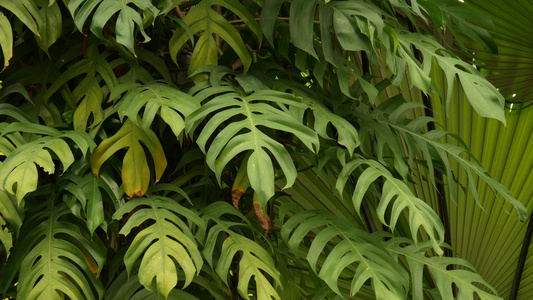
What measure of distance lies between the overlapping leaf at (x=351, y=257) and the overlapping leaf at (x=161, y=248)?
0.54 feet

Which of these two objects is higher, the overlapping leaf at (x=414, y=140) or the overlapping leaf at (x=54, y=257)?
the overlapping leaf at (x=414, y=140)

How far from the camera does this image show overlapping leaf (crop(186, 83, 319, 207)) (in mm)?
860

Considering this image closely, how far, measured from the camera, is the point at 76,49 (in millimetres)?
1177

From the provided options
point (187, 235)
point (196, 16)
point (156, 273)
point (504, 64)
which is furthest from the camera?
point (504, 64)

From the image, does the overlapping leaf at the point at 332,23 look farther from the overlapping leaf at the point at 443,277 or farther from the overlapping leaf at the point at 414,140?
the overlapping leaf at the point at 443,277

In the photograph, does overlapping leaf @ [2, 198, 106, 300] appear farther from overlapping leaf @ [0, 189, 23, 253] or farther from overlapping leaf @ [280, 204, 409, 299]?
overlapping leaf @ [280, 204, 409, 299]

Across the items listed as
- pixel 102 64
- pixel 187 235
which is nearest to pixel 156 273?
pixel 187 235

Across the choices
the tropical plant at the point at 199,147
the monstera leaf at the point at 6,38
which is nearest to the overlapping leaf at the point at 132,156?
the tropical plant at the point at 199,147

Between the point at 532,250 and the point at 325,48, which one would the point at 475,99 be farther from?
the point at 532,250

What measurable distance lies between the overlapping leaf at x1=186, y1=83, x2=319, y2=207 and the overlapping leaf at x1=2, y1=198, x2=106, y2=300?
28 centimetres

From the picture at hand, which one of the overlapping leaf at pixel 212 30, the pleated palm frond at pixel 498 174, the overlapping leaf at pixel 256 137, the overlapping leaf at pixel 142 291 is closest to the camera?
the overlapping leaf at pixel 256 137

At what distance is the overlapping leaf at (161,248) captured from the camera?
2.83 feet

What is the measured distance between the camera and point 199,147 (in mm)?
1007

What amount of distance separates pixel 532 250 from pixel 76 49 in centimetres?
134
